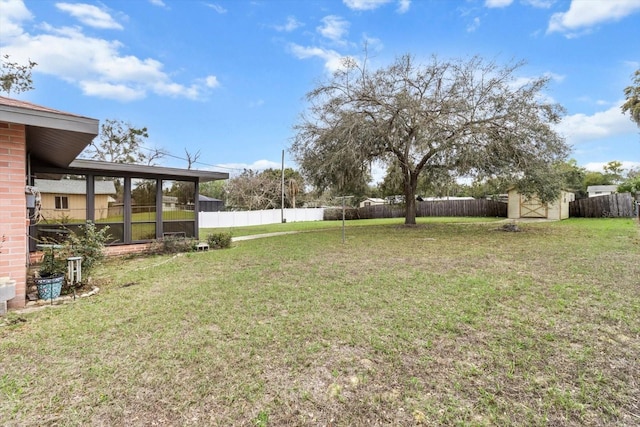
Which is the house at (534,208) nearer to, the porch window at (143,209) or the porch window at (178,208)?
the porch window at (178,208)

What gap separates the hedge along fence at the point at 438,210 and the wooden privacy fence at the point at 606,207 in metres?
4.33

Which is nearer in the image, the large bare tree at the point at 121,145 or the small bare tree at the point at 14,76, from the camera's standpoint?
the small bare tree at the point at 14,76

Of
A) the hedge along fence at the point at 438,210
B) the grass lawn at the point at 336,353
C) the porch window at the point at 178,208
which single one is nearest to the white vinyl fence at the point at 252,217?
the hedge along fence at the point at 438,210

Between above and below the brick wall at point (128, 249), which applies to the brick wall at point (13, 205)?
above

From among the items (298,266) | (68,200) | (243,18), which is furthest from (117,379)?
(243,18)

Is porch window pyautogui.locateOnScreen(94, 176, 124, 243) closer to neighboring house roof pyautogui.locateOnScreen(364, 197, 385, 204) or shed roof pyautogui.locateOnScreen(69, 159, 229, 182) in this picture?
shed roof pyautogui.locateOnScreen(69, 159, 229, 182)

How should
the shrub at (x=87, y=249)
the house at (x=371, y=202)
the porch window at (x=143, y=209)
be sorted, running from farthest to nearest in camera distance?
the house at (x=371, y=202), the porch window at (x=143, y=209), the shrub at (x=87, y=249)

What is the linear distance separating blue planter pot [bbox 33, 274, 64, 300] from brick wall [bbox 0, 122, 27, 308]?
9.1 inches

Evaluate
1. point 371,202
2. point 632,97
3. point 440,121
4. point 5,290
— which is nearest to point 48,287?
point 5,290

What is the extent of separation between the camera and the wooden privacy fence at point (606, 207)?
1815 centimetres

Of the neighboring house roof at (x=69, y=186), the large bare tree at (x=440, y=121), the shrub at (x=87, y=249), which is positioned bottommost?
the shrub at (x=87, y=249)

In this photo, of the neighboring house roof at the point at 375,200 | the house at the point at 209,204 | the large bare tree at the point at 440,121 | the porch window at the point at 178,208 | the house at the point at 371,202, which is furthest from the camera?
the neighboring house roof at the point at 375,200

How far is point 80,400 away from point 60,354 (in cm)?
96

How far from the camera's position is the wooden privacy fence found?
18148 millimetres
